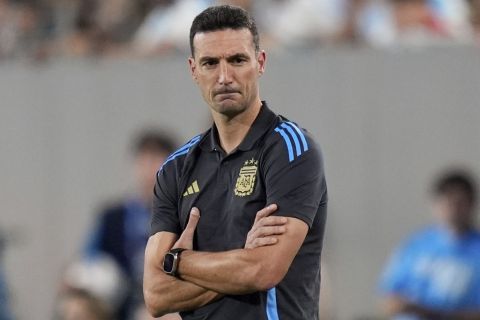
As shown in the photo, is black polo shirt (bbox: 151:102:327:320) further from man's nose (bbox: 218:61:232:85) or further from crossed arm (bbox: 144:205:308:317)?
man's nose (bbox: 218:61:232:85)

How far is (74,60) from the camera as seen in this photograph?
10555 millimetres

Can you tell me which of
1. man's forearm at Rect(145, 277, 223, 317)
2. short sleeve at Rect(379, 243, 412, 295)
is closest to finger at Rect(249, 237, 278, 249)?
man's forearm at Rect(145, 277, 223, 317)

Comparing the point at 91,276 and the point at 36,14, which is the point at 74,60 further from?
the point at 91,276

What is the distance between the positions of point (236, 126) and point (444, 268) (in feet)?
14.7

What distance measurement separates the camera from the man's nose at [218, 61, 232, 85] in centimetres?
472

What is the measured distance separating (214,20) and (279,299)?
1.05m

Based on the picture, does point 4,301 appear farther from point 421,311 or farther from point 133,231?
point 421,311

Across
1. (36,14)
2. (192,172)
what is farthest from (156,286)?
(36,14)

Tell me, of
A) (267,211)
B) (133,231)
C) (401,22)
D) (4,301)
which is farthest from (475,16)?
(267,211)

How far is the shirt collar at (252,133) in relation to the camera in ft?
16.0

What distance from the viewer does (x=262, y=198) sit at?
4809 mm

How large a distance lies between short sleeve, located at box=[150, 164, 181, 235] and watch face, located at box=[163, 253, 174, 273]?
0.16m

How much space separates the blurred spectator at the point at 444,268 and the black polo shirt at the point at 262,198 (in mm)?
4172

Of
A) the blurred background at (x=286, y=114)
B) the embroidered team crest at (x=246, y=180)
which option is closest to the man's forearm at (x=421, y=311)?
the blurred background at (x=286, y=114)
